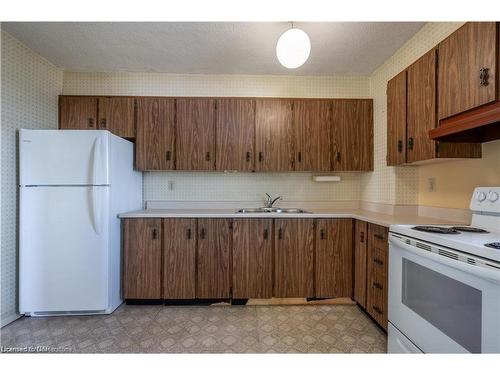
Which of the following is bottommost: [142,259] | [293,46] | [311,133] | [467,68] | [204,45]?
[142,259]

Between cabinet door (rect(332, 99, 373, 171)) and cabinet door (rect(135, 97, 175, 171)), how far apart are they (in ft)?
6.18

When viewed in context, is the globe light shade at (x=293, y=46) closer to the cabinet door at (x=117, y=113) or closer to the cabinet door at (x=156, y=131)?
the cabinet door at (x=156, y=131)

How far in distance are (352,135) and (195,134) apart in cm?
181

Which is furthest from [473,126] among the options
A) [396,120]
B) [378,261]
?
[378,261]

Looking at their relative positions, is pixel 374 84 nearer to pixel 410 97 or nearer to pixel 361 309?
pixel 410 97

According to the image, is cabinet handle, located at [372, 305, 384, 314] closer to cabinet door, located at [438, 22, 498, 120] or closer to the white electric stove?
the white electric stove

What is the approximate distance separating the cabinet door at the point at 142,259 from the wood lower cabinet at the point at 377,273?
200 centimetres

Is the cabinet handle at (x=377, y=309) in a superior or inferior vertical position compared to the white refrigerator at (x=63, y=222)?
inferior

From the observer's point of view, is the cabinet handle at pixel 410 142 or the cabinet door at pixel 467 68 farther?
the cabinet handle at pixel 410 142

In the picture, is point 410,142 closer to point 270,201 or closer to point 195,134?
point 270,201

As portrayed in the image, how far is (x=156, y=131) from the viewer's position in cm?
262

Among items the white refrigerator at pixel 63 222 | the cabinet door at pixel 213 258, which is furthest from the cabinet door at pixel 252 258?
the white refrigerator at pixel 63 222

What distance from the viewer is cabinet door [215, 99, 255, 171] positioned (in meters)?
2.64

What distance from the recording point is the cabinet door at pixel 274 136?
265cm
